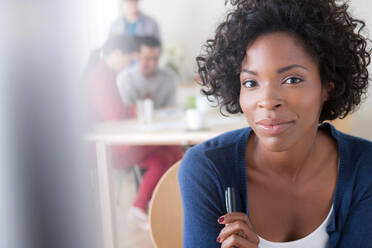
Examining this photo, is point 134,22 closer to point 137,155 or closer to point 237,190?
point 137,155

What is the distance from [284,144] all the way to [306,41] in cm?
21

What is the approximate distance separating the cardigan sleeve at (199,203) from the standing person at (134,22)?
3.01 m

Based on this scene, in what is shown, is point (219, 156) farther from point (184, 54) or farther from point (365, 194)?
point (184, 54)

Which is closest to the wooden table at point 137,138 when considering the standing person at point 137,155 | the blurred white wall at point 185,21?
the standing person at point 137,155

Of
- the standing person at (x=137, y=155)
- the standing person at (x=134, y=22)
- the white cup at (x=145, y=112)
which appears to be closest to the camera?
the white cup at (x=145, y=112)

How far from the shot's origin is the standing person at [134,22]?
3.69 m

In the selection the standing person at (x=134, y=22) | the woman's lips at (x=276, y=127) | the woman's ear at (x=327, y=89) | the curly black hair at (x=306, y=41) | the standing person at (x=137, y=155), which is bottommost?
the standing person at (x=137, y=155)

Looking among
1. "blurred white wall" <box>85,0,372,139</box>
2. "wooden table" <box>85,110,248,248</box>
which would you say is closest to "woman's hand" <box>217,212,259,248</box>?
"wooden table" <box>85,110,248,248</box>

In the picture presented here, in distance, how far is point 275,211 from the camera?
0.85m

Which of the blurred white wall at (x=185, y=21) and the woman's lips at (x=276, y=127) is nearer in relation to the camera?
the woman's lips at (x=276, y=127)

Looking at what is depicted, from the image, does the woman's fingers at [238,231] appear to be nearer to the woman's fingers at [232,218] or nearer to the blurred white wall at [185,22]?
the woman's fingers at [232,218]

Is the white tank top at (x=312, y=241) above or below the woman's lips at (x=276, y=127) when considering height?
below

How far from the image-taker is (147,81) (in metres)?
2.92

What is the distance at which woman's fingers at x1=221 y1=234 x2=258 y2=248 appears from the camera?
680 mm
